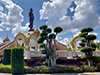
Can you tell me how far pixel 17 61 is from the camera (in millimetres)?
7680

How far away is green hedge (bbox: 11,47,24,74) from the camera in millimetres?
7570

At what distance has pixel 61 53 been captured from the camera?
12.8 meters

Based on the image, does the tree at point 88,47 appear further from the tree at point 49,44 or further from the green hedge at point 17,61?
the green hedge at point 17,61

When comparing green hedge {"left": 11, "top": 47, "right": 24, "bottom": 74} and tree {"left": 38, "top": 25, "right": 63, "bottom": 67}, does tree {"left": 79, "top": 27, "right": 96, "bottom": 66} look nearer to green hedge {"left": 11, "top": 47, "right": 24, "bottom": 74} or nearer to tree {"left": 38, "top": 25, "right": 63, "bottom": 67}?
tree {"left": 38, "top": 25, "right": 63, "bottom": 67}

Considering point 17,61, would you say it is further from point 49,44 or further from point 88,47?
Result: point 88,47

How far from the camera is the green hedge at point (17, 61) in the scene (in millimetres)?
7570

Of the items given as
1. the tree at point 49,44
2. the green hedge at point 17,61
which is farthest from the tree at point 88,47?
the green hedge at point 17,61

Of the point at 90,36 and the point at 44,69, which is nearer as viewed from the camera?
the point at 44,69

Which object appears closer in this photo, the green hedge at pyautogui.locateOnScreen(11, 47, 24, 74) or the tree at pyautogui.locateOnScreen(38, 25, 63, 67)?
the green hedge at pyautogui.locateOnScreen(11, 47, 24, 74)

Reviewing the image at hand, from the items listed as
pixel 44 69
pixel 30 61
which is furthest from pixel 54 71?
pixel 30 61

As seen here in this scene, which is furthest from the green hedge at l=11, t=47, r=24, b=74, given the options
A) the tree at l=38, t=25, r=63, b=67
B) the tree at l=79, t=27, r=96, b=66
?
the tree at l=79, t=27, r=96, b=66

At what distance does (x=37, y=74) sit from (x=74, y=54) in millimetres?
6398

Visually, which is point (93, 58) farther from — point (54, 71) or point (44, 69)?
point (44, 69)

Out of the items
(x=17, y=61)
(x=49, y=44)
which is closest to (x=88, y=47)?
(x=49, y=44)
